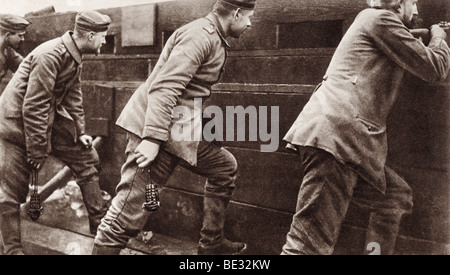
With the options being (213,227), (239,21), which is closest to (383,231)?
(213,227)

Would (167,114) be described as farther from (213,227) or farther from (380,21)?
(380,21)

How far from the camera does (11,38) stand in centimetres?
393

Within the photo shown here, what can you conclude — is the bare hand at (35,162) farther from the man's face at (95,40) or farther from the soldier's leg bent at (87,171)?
the man's face at (95,40)

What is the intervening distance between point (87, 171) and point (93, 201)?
0.87ft

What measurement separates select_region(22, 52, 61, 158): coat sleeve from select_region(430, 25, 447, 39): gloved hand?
2624 millimetres

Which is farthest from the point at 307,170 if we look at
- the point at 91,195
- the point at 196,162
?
the point at 91,195

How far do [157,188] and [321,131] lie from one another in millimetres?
1119

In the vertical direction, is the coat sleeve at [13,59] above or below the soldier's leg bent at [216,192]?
above

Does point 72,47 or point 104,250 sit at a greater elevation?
point 72,47

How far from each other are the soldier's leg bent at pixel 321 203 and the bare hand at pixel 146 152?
0.93 meters

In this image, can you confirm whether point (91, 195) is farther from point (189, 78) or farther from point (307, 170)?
point (307, 170)

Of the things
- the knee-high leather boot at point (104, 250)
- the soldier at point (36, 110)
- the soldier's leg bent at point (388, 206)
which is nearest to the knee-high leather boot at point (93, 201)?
the soldier at point (36, 110)

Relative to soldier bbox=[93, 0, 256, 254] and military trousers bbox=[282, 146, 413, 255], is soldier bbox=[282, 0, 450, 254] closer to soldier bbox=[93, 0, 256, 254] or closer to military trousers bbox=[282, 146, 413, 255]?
military trousers bbox=[282, 146, 413, 255]

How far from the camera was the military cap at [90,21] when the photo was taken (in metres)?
3.38
